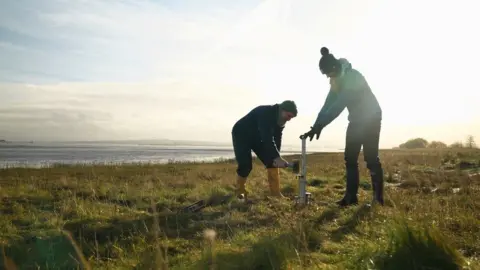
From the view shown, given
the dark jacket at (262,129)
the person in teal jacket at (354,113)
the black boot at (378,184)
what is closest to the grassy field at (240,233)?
the black boot at (378,184)

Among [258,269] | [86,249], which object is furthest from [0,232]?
[258,269]

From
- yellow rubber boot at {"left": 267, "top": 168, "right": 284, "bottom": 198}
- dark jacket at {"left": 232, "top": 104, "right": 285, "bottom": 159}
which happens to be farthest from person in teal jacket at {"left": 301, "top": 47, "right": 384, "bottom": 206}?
yellow rubber boot at {"left": 267, "top": 168, "right": 284, "bottom": 198}

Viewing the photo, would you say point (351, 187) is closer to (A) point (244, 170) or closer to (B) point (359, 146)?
(B) point (359, 146)

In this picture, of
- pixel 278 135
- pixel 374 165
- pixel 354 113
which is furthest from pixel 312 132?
pixel 278 135

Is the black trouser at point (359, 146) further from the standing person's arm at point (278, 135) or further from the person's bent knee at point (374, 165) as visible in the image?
the standing person's arm at point (278, 135)

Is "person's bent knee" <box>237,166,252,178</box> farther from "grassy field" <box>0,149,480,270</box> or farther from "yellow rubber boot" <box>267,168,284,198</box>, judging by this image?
"grassy field" <box>0,149,480,270</box>

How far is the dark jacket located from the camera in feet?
23.6

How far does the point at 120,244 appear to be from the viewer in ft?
15.1

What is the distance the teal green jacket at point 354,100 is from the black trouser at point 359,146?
11 cm

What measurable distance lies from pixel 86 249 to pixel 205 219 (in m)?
1.86

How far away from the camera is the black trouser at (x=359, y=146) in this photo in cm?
650

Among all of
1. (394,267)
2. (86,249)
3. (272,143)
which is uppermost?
(272,143)

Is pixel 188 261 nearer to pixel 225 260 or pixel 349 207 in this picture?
pixel 225 260

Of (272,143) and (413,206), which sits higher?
(272,143)
